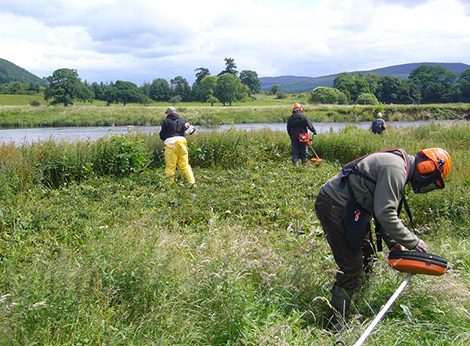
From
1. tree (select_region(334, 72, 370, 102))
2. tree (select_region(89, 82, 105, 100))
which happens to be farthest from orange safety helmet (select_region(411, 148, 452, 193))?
tree (select_region(334, 72, 370, 102))

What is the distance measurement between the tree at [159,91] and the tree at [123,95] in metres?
15.6

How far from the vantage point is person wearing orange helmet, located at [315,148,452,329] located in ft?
10.4

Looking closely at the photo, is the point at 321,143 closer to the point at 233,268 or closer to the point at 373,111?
the point at 233,268

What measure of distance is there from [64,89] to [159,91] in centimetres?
3632

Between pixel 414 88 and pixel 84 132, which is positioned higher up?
pixel 414 88

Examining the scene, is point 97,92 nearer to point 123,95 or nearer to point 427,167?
point 123,95

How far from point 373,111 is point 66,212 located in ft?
173

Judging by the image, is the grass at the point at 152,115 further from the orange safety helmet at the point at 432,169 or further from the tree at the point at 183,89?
the tree at the point at 183,89

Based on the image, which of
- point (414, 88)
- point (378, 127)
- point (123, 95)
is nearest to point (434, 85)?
point (414, 88)

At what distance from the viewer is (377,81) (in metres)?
120

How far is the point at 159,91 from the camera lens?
100 metres

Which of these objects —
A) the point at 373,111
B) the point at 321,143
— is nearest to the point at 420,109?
the point at 373,111

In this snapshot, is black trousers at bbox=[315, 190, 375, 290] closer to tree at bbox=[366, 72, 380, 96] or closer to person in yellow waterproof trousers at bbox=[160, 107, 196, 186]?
person in yellow waterproof trousers at bbox=[160, 107, 196, 186]

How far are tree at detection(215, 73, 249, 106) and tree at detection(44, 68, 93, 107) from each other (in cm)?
3125
